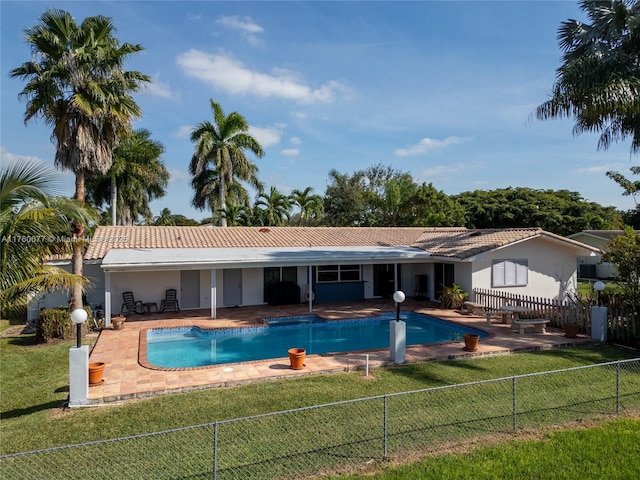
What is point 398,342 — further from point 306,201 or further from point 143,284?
point 306,201

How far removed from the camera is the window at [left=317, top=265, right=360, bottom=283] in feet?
86.7

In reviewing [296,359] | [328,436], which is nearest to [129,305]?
[296,359]

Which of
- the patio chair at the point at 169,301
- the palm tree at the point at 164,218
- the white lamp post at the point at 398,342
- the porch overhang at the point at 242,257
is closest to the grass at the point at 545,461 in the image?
the white lamp post at the point at 398,342

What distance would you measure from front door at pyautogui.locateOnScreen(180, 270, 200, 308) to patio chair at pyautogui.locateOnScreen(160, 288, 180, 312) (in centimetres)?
45

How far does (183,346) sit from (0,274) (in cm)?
1007

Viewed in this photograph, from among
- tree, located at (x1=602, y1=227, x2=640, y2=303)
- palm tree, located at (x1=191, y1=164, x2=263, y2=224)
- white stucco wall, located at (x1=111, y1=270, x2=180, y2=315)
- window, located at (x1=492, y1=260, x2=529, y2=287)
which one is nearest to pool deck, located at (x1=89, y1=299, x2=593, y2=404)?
white stucco wall, located at (x1=111, y1=270, x2=180, y2=315)

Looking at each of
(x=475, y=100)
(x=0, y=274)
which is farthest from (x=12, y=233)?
(x=475, y=100)

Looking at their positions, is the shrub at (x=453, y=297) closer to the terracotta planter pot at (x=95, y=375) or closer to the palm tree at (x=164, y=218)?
the terracotta planter pot at (x=95, y=375)

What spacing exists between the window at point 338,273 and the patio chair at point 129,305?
10.4 m

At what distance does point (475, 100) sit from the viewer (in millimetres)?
20766

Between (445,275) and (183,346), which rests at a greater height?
(445,275)

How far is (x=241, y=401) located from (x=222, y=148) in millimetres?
31025

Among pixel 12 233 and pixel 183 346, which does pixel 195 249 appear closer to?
pixel 183 346

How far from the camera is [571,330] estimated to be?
16156 millimetres
